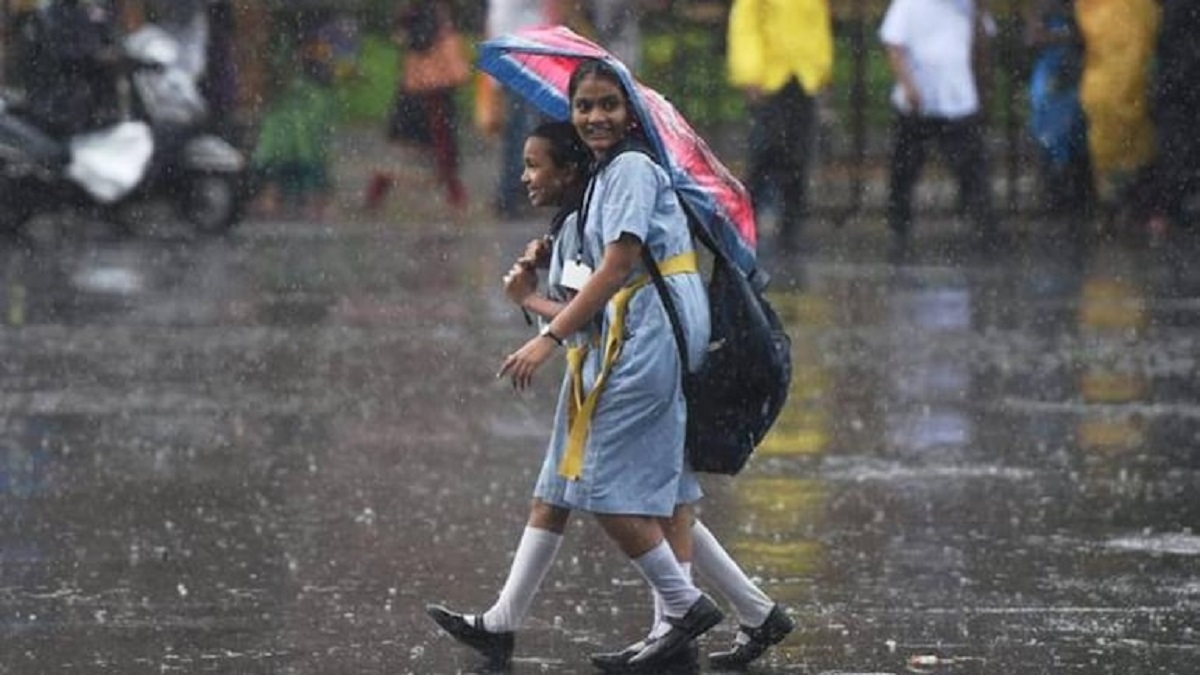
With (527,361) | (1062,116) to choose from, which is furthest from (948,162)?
(527,361)

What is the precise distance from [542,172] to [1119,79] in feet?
49.9

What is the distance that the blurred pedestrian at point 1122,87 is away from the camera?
2245cm

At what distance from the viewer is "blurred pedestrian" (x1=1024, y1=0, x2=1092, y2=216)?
23219mm

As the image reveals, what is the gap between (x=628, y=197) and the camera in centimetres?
754

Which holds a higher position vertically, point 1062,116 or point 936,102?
point 936,102

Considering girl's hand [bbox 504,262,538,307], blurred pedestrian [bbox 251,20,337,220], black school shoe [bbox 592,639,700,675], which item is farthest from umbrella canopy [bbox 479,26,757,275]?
blurred pedestrian [bbox 251,20,337,220]

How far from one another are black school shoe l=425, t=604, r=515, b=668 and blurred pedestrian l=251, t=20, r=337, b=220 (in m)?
17.2

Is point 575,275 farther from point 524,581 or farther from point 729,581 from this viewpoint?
point 729,581

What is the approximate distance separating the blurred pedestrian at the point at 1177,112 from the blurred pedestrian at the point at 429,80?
587 cm

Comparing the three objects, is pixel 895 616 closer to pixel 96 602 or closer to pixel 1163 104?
pixel 96 602

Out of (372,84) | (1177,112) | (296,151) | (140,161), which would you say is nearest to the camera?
(1177,112)

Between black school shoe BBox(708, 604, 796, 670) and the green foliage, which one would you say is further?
the green foliage

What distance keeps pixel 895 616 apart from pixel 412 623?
1171 millimetres

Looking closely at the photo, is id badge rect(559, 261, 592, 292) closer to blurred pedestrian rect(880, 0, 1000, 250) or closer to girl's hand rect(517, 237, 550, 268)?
girl's hand rect(517, 237, 550, 268)
